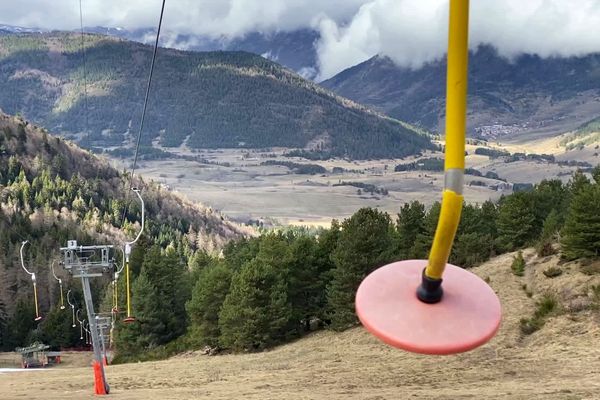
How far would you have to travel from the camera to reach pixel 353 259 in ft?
136

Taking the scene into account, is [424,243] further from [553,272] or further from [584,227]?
[584,227]

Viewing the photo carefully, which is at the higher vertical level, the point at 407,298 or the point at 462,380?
the point at 407,298

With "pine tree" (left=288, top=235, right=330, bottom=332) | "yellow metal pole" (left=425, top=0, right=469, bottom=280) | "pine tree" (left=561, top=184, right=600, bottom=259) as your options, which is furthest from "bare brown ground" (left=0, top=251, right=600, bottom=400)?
"yellow metal pole" (left=425, top=0, right=469, bottom=280)

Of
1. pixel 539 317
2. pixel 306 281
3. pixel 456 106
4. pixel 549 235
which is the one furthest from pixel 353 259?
pixel 456 106

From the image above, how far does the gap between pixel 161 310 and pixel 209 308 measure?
1537 centimetres

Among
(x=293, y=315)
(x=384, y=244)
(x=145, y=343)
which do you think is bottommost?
(x=145, y=343)

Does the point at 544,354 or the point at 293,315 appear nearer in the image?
the point at 544,354

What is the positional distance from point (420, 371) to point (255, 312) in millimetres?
20741

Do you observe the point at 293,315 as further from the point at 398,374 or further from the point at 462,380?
the point at 462,380

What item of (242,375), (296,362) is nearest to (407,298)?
(242,375)

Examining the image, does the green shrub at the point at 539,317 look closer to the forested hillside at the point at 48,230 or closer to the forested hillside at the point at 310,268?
the forested hillside at the point at 310,268

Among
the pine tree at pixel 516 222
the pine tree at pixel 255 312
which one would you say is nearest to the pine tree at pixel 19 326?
the pine tree at pixel 255 312

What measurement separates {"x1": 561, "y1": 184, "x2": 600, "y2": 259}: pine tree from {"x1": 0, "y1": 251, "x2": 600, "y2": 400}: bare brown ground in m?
1.10

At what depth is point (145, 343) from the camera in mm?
61750
